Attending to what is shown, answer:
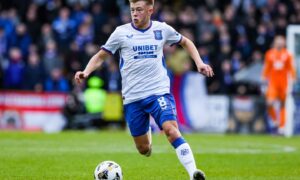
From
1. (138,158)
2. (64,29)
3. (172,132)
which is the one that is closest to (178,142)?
(172,132)

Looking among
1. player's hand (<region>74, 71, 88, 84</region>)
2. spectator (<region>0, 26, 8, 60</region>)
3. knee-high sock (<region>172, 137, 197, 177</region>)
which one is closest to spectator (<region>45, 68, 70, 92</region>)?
spectator (<region>0, 26, 8, 60</region>)

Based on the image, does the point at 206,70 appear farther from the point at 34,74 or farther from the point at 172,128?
the point at 34,74

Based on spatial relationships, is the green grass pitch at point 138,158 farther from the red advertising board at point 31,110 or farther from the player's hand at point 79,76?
the red advertising board at point 31,110

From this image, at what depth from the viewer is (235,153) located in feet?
53.5

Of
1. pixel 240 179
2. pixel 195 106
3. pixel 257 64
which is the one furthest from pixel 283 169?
pixel 257 64

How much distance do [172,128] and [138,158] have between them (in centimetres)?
468

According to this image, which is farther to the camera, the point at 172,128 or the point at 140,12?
the point at 140,12

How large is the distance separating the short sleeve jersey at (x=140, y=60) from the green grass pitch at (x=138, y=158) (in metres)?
1.32

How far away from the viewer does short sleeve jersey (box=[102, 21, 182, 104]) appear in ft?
35.4

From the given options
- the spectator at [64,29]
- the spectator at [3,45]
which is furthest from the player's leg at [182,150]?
the spectator at [64,29]

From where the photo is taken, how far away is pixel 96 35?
27188 mm

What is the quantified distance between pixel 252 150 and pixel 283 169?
4391 mm

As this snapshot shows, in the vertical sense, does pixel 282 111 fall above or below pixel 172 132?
below

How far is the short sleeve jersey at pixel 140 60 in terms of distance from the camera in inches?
425
